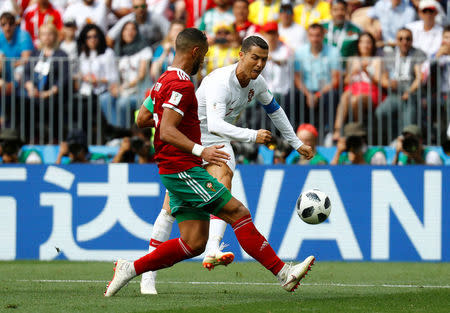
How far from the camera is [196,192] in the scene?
678 cm

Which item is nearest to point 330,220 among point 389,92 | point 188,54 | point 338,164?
point 338,164

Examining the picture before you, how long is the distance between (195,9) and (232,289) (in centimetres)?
826

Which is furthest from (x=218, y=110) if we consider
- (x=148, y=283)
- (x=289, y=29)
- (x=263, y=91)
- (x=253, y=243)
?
(x=289, y=29)

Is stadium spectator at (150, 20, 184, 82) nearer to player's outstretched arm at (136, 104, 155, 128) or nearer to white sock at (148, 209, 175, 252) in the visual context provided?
white sock at (148, 209, 175, 252)

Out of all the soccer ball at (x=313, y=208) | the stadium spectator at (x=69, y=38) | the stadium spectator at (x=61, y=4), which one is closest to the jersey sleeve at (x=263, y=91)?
the soccer ball at (x=313, y=208)

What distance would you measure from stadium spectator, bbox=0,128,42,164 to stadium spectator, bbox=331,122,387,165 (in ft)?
14.3

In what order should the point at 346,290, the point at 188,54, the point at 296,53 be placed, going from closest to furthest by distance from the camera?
1. the point at 188,54
2. the point at 346,290
3. the point at 296,53

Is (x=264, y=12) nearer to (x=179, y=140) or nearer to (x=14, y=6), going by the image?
(x=14, y=6)

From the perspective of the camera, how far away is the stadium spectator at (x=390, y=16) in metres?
14.5

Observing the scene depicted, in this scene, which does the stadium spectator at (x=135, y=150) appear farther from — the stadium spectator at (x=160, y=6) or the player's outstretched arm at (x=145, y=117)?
the player's outstretched arm at (x=145, y=117)

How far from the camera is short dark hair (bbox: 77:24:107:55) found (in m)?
14.4

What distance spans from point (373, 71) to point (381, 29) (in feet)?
7.57

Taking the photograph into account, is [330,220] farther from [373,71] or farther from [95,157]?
[95,157]

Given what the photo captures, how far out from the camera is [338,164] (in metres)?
11.9
